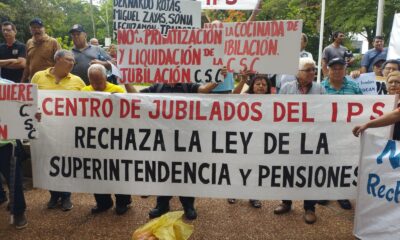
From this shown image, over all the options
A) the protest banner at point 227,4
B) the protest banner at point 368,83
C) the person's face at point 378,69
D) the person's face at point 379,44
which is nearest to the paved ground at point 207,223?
the protest banner at point 368,83

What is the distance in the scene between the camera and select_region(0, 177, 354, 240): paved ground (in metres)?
4.02

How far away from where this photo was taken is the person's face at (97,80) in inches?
167

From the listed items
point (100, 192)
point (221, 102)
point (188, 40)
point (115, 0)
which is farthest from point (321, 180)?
point (115, 0)

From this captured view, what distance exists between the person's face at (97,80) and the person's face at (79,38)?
177cm

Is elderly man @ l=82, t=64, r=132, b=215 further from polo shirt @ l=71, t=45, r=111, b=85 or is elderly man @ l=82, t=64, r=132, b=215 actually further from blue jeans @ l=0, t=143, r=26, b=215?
polo shirt @ l=71, t=45, r=111, b=85

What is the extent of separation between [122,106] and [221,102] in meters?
→ 0.99

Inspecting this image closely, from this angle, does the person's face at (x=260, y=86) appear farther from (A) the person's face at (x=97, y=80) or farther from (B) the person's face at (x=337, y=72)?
(A) the person's face at (x=97, y=80)

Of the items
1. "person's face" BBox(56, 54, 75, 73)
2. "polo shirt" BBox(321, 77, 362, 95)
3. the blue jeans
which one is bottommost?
the blue jeans

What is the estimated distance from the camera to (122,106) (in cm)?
408

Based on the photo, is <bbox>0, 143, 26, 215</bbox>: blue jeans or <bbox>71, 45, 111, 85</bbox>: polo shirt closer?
<bbox>0, 143, 26, 215</bbox>: blue jeans

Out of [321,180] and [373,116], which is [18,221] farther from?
[373,116]

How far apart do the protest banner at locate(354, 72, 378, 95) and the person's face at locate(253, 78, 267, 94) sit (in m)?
2.49

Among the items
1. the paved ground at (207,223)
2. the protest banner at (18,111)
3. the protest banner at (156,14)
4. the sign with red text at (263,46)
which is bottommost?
the paved ground at (207,223)

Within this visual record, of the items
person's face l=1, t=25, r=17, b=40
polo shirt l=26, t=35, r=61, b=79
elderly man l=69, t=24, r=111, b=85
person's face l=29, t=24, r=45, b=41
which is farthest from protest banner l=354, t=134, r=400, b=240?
person's face l=1, t=25, r=17, b=40
